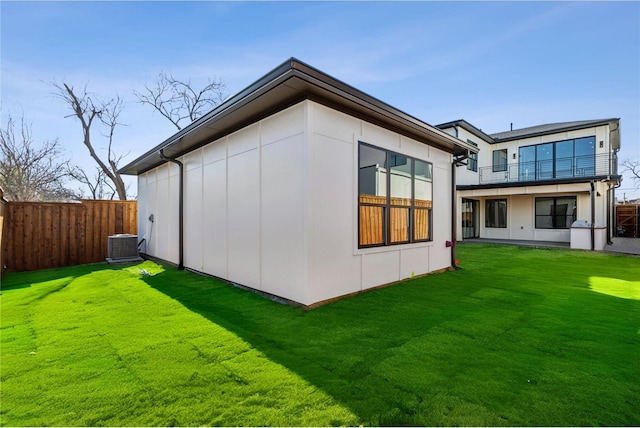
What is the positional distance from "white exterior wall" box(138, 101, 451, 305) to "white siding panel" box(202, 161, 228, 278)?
0.02m

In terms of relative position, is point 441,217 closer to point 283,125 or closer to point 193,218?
point 283,125

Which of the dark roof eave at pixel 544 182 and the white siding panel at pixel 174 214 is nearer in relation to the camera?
the white siding panel at pixel 174 214

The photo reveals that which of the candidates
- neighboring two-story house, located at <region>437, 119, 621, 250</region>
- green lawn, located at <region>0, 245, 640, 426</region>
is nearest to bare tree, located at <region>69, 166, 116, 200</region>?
green lawn, located at <region>0, 245, 640, 426</region>

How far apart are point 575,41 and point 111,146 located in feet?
68.5

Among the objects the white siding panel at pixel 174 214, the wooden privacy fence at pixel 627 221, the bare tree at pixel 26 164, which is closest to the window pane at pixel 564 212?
the wooden privacy fence at pixel 627 221

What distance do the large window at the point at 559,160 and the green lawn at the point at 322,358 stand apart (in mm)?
13143

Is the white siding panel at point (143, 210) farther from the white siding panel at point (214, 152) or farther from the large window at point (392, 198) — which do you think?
the large window at point (392, 198)

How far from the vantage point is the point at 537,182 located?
13031 millimetres

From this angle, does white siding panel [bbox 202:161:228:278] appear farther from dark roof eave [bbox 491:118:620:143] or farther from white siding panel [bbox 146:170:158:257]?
dark roof eave [bbox 491:118:620:143]

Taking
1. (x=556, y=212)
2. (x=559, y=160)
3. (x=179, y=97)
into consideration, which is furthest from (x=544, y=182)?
(x=179, y=97)

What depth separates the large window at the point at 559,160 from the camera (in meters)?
14.8

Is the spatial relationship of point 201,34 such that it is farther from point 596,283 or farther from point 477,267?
point 596,283

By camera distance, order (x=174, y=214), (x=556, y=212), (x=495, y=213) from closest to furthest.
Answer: (x=174, y=214) < (x=556, y=212) < (x=495, y=213)

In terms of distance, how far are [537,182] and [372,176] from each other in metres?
11.8
